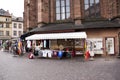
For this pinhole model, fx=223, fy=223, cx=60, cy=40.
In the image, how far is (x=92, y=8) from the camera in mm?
33719

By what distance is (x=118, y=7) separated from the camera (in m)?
29.9

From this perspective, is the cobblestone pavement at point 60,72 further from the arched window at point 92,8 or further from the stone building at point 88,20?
the arched window at point 92,8

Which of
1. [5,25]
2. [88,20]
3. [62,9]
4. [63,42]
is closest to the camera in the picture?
[63,42]

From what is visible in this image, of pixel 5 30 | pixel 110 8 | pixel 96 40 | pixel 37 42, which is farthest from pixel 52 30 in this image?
pixel 5 30

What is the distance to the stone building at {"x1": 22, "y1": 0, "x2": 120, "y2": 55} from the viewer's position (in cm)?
2977

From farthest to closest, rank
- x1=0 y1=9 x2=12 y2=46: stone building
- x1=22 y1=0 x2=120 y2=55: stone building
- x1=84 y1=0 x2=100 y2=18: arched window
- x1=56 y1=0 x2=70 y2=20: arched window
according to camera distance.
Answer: x1=0 y1=9 x2=12 y2=46: stone building, x1=56 y1=0 x2=70 y2=20: arched window, x1=84 y1=0 x2=100 y2=18: arched window, x1=22 y1=0 x2=120 y2=55: stone building

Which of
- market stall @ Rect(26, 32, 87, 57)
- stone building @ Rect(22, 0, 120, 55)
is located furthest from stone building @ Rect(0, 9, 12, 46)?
market stall @ Rect(26, 32, 87, 57)

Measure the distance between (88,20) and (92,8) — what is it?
209cm

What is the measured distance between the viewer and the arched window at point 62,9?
35.0 meters

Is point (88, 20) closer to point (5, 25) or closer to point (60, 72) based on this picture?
point (60, 72)

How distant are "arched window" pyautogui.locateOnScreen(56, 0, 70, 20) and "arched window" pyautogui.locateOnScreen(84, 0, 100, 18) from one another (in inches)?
113

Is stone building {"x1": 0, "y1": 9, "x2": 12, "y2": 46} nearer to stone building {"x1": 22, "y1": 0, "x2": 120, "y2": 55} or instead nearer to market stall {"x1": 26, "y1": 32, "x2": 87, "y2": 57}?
stone building {"x1": 22, "y1": 0, "x2": 120, "y2": 55}

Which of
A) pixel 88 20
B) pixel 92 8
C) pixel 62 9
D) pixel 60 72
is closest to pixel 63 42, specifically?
pixel 88 20

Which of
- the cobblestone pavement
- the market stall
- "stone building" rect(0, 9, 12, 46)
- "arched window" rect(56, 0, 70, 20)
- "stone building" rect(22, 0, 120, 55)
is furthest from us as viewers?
"stone building" rect(0, 9, 12, 46)
